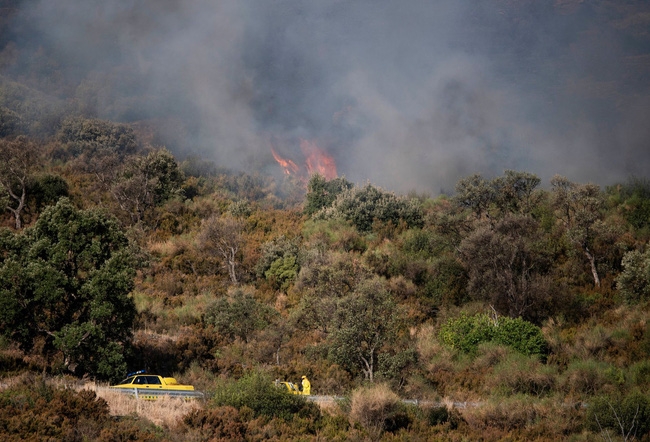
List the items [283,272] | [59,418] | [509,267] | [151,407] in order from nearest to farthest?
[59,418]
[151,407]
[509,267]
[283,272]

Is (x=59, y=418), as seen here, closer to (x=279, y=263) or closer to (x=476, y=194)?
(x=279, y=263)

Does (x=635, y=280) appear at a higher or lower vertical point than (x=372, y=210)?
lower

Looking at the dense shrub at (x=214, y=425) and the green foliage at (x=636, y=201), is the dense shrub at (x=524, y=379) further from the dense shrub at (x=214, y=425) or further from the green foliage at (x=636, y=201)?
the green foliage at (x=636, y=201)

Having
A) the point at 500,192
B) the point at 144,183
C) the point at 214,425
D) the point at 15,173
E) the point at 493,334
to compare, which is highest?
the point at 144,183

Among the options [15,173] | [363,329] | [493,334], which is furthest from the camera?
[15,173]

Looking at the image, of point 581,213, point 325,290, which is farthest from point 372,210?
point 325,290

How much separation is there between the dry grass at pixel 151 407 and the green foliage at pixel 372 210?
3359cm

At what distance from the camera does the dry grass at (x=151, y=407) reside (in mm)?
16359

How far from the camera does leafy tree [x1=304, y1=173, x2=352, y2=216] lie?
2200 inches

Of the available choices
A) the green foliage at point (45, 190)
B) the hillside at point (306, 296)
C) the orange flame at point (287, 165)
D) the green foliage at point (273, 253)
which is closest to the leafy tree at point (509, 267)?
the hillside at point (306, 296)

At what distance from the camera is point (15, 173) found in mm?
42469

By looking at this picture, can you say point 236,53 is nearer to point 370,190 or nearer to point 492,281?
point 370,190

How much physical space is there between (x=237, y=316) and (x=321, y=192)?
2771 cm

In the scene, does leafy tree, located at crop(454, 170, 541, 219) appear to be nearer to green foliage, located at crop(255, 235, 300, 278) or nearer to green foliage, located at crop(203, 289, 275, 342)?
green foliage, located at crop(255, 235, 300, 278)
